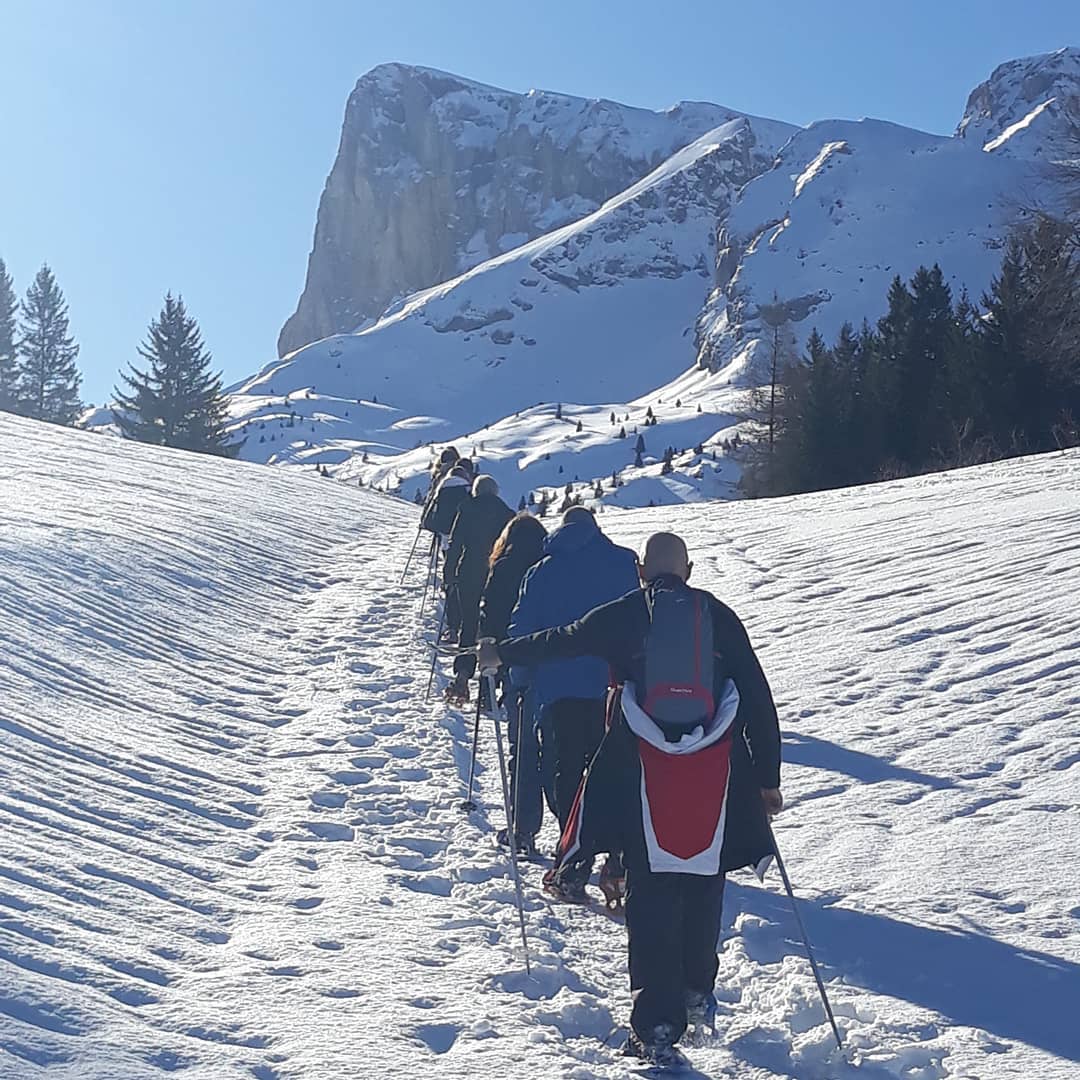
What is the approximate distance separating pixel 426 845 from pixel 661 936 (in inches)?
111

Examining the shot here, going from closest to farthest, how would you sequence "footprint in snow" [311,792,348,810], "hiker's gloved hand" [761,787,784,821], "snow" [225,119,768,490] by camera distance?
"hiker's gloved hand" [761,787,784,821] < "footprint in snow" [311,792,348,810] < "snow" [225,119,768,490]

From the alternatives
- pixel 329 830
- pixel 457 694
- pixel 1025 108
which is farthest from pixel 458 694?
pixel 1025 108

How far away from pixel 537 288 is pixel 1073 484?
7290 inches

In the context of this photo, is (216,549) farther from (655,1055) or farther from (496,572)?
(655,1055)

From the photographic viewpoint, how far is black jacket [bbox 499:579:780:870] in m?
4.64

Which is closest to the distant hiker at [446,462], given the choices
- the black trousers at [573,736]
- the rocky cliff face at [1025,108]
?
the black trousers at [573,736]

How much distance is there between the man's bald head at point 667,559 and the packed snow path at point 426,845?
1761mm

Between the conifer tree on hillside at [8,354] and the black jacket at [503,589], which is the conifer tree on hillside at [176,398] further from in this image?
the black jacket at [503,589]

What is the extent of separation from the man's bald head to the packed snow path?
1.76 m

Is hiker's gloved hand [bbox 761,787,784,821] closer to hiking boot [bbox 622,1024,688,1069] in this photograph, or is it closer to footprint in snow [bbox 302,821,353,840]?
hiking boot [bbox 622,1024,688,1069]

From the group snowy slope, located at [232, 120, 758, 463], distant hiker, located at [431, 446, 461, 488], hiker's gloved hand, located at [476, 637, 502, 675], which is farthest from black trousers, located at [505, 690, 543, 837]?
snowy slope, located at [232, 120, 758, 463]

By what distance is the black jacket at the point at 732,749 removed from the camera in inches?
183

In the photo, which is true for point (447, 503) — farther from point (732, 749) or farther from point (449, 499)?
point (732, 749)

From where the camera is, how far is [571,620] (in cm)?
633
